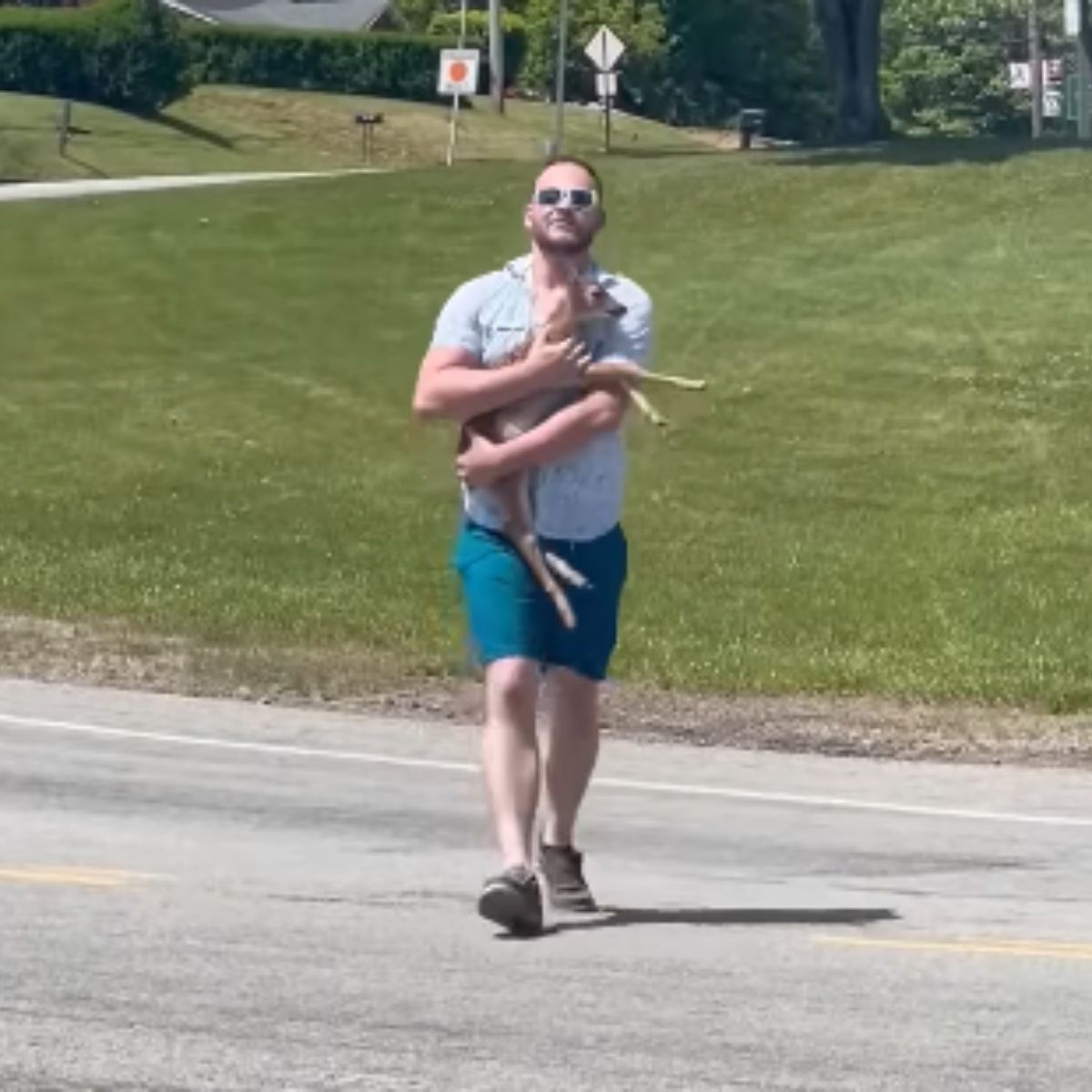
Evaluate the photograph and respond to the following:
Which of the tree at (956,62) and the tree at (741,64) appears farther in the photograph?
the tree at (956,62)

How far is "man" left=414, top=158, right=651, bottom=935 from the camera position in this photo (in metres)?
8.29

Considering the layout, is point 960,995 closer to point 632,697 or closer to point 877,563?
point 632,697

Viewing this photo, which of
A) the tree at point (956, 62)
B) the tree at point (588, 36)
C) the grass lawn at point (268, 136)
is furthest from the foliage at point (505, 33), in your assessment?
the tree at point (956, 62)

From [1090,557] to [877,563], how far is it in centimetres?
131

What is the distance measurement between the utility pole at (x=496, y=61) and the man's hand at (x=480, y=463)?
7060 cm

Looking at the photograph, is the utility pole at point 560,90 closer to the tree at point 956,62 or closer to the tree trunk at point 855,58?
the tree trunk at point 855,58

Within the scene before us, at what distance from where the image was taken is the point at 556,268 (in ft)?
27.4

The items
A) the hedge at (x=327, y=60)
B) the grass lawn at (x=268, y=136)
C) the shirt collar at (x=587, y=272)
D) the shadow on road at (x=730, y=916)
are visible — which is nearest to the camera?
the shirt collar at (x=587, y=272)

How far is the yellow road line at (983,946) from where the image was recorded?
330 inches

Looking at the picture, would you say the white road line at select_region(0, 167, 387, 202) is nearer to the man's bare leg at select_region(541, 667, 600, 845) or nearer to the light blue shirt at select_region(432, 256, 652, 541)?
the man's bare leg at select_region(541, 667, 600, 845)

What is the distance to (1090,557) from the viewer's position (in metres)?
19.1

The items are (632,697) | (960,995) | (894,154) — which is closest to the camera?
(960,995)

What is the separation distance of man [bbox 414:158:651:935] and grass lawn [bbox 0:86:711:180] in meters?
50.1

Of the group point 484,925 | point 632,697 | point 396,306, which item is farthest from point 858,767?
point 396,306
